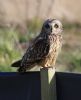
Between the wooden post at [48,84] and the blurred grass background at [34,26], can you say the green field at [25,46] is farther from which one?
the wooden post at [48,84]

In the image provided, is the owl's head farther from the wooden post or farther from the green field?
the green field

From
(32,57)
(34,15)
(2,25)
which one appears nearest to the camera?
(32,57)

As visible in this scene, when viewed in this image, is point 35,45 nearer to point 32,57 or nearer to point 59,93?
point 32,57

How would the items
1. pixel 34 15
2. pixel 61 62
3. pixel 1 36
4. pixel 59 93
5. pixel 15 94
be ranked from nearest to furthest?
pixel 59 93
pixel 15 94
pixel 61 62
pixel 1 36
pixel 34 15

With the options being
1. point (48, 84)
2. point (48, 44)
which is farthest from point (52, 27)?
point (48, 84)

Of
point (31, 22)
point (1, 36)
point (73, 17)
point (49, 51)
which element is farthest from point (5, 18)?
point (49, 51)

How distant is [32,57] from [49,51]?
0.47m

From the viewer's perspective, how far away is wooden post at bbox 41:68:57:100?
4.66 meters

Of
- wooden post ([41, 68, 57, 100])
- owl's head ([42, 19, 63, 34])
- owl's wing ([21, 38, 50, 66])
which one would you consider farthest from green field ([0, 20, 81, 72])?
wooden post ([41, 68, 57, 100])

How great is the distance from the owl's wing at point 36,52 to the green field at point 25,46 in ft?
10.3

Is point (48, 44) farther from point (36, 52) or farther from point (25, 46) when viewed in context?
point (25, 46)

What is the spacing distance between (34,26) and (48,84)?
10516 mm

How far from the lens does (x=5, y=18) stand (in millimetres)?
15648

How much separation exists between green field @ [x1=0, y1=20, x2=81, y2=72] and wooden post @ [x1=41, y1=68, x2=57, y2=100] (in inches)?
197
